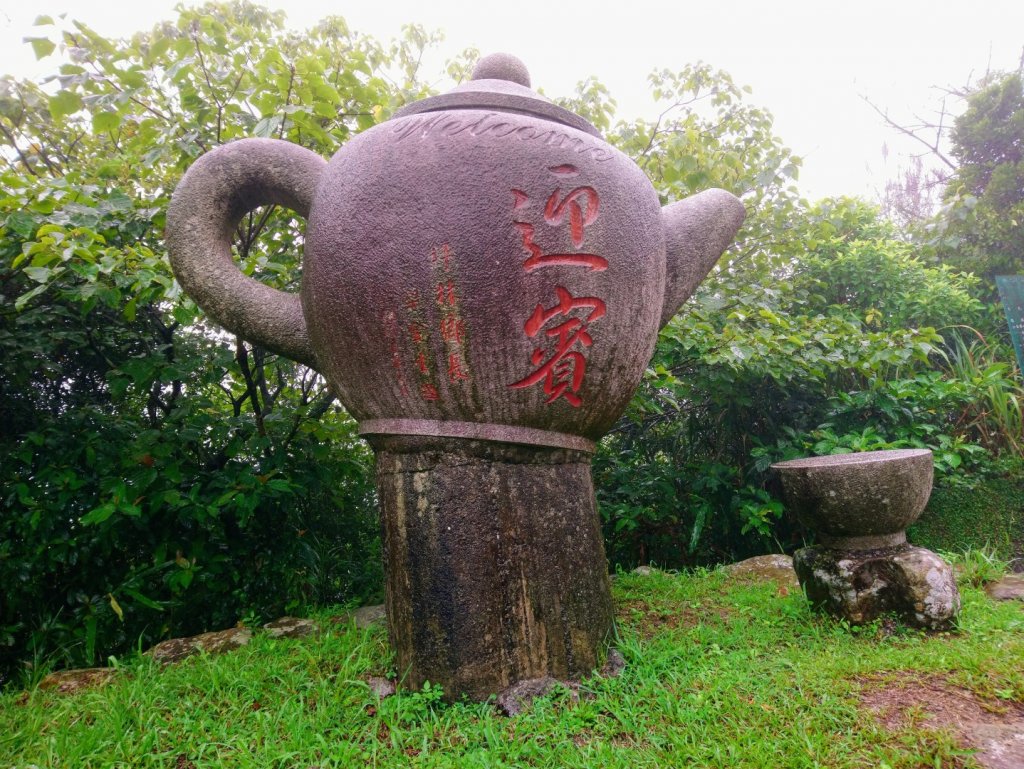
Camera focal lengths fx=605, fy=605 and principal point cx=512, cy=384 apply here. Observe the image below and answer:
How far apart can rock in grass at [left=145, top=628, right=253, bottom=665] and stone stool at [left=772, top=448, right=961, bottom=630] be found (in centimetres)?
252

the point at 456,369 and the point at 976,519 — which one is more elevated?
the point at 456,369

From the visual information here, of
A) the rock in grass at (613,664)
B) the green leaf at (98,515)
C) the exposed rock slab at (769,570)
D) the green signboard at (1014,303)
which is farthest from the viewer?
the green signboard at (1014,303)

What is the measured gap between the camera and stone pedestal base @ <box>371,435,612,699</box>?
1935mm

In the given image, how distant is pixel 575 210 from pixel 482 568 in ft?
3.97

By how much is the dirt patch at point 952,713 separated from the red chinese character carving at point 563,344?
4.20ft

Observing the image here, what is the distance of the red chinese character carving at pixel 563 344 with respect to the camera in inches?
76.9

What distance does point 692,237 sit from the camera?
244cm

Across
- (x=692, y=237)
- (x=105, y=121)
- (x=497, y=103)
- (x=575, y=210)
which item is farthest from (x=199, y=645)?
(x=692, y=237)

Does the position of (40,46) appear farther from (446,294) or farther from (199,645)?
(199,645)

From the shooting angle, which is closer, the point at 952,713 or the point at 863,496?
the point at 952,713

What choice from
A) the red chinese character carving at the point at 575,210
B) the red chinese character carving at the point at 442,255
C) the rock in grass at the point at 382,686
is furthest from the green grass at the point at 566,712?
the red chinese character carving at the point at 575,210

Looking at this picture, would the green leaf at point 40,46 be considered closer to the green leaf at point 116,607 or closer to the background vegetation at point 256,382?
the background vegetation at point 256,382

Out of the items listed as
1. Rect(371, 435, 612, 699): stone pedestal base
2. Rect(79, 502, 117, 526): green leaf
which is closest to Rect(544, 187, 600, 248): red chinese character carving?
Rect(371, 435, 612, 699): stone pedestal base

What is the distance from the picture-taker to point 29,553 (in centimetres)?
272
